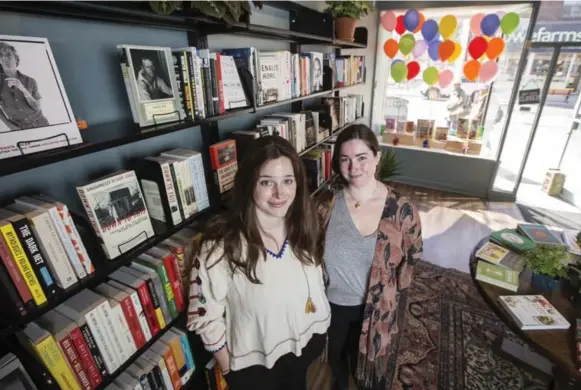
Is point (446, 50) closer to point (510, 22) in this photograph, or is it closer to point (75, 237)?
point (510, 22)

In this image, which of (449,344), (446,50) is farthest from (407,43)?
(449,344)

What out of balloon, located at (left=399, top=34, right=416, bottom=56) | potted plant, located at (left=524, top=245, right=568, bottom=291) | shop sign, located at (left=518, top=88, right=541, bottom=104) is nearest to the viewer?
potted plant, located at (left=524, top=245, right=568, bottom=291)

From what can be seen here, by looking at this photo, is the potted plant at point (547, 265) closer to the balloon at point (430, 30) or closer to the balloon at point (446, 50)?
the balloon at point (446, 50)

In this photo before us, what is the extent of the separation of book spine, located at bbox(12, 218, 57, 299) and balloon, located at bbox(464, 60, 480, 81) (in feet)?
15.2

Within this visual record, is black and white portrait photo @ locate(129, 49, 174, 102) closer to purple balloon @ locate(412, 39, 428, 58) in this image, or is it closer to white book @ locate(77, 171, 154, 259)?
white book @ locate(77, 171, 154, 259)

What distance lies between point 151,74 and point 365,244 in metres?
1.12

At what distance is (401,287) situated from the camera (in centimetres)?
154

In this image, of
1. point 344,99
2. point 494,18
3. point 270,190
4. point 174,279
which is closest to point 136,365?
point 174,279

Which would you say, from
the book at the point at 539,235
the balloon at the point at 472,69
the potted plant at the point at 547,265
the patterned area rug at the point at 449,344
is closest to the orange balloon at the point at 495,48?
the balloon at the point at 472,69

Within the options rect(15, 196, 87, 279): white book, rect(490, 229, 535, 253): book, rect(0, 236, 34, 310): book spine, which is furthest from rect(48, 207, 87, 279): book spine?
rect(490, 229, 535, 253): book

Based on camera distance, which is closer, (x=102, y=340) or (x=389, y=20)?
(x=102, y=340)

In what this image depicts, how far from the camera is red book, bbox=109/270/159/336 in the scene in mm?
1094

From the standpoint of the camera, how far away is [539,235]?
6.51ft

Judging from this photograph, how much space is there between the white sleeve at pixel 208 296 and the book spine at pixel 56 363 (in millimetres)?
370
